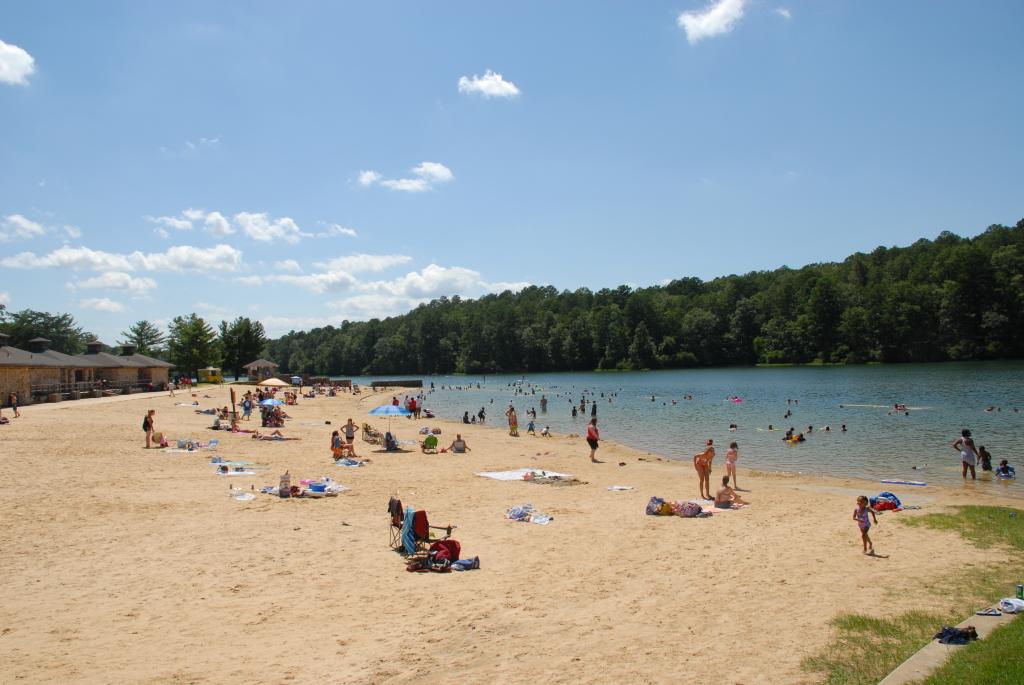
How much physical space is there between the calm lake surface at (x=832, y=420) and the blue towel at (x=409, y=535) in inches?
624

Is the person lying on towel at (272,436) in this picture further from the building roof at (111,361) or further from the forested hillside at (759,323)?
the forested hillside at (759,323)

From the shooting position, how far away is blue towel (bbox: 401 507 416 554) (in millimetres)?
10812

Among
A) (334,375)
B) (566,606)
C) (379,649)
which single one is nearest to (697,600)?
(566,606)

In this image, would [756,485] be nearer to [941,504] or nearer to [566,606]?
[941,504]

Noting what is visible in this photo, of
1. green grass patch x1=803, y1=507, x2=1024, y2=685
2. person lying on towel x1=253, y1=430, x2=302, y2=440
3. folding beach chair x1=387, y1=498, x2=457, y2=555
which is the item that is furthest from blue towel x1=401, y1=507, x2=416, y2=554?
person lying on towel x1=253, y1=430, x2=302, y2=440

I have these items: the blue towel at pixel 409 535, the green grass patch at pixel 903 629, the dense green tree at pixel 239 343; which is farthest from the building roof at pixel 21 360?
the dense green tree at pixel 239 343

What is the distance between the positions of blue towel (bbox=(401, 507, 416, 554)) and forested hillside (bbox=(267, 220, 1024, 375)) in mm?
104053

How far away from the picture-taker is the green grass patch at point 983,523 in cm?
1138

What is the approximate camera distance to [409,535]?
10875 mm

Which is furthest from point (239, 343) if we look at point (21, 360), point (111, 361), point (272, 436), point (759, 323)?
point (759, 323)

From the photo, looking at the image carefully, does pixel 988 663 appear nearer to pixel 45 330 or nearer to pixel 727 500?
pixel 727 500

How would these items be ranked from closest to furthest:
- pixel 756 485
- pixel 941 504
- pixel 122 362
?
pixel 941 504 → pixel 756 485 → pixel 122 362

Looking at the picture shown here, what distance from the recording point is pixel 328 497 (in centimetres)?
1585

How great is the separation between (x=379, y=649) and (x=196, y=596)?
128 inches
